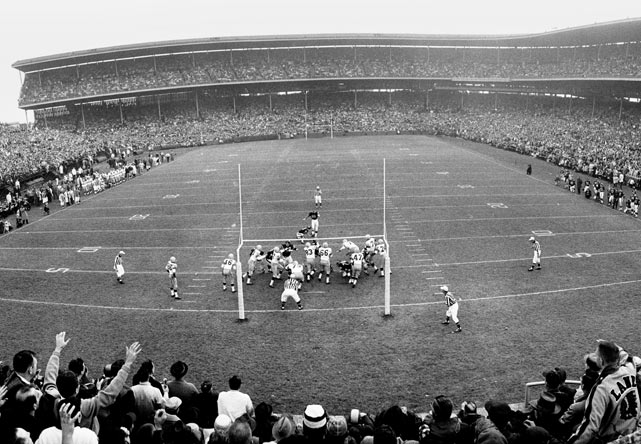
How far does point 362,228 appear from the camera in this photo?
2331 cm

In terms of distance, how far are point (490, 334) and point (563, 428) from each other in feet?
22.2

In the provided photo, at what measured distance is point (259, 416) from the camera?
666cm

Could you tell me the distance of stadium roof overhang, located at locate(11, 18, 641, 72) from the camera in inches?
2645

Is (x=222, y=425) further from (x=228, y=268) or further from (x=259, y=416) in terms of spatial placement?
(x=228, y=268)

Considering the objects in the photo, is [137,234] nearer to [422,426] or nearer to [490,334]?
[490,334]

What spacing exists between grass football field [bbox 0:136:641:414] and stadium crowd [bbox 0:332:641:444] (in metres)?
3.43

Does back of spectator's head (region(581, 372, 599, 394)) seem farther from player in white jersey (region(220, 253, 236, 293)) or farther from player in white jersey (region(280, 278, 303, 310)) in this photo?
player in white jersey (region(220, 253, 236, 293))

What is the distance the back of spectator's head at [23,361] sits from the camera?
6411mm

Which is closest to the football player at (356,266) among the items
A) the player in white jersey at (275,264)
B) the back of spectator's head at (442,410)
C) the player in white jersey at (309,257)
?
the player in white jersey at (309,257)

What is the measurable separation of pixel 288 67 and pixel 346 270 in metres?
60.5

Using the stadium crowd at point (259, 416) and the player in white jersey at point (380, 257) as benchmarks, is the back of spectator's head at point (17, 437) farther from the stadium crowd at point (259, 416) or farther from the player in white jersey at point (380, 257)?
the player in white jersey at point (380, 257)

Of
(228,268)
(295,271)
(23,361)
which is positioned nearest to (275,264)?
(295,271)

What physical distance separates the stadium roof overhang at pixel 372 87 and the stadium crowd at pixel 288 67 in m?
0.85

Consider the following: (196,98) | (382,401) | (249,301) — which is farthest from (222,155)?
(382,401)
